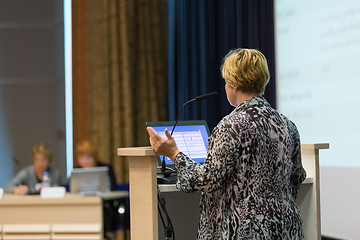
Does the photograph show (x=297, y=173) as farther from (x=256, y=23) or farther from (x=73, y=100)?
(x=73, y=100)

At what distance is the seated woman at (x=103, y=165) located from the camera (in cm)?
455

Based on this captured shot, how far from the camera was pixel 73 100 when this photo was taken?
5707mm

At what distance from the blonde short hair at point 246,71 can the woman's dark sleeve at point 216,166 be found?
17 centimetres

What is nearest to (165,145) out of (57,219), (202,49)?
(57,219)

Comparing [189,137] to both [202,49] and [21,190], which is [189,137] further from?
[202,49]

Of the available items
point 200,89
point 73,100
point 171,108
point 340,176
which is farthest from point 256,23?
point 73,100

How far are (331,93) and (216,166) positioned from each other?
7.78 feet

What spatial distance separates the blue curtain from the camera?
5.08 metres

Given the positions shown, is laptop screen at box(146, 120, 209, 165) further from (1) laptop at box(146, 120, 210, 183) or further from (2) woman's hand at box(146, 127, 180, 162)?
(2) woman's hand at box(146, 127, 180, 162)

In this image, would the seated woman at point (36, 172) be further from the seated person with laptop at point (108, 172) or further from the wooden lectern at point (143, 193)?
the wooden lectern at point (143, 193)

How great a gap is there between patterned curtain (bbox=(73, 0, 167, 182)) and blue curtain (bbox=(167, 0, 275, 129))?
24 cm

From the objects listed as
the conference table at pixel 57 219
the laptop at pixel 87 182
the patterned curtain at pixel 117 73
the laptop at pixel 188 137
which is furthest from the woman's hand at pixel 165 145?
the patterned curtain at pixel 117 73

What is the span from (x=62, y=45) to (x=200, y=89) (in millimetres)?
1680

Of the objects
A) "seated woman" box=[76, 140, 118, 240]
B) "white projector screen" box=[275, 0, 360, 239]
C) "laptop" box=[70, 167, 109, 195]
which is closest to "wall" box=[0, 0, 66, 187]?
"seated woman" box=[76, 140, 118, 240]
